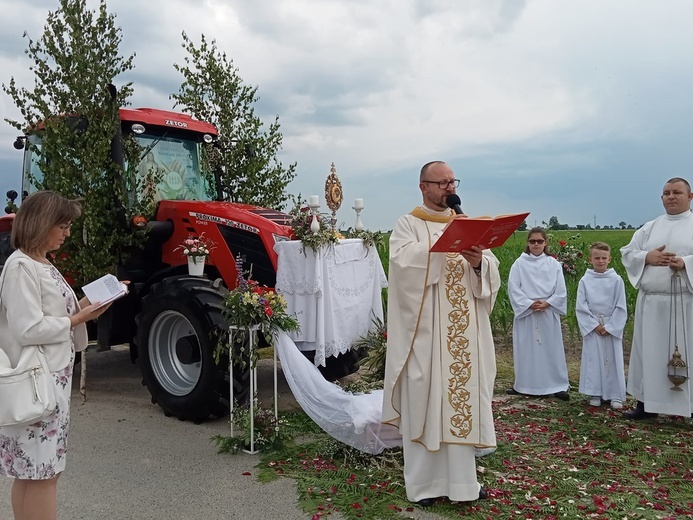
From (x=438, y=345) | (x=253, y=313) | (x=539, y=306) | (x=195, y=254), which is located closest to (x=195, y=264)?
(x=195, y=254)

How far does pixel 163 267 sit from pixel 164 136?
141 centimetres

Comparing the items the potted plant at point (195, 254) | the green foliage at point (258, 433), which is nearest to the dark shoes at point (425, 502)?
the green foliage at point (258, 433)

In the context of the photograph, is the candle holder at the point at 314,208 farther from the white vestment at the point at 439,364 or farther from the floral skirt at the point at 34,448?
the floral skirt at the point at 34,448

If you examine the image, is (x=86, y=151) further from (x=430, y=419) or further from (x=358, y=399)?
(x=430, y=419)

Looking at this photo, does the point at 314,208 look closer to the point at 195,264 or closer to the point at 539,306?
the point at 195,264

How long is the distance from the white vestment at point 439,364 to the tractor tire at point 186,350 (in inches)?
65.0

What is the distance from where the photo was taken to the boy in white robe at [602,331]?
5.97m

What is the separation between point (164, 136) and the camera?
6.55m

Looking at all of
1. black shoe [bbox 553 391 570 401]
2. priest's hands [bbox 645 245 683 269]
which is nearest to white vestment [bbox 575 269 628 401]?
black shoe [bbox 553 391 570 401]

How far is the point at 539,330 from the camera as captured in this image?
638 centimetres

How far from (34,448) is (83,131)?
4035 millimetres

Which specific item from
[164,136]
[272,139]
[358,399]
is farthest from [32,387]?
[272,139]

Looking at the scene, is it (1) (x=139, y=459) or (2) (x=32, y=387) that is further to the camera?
(1) (x=139, y=459)

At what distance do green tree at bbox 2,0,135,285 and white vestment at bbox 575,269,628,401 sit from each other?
4.68 m
